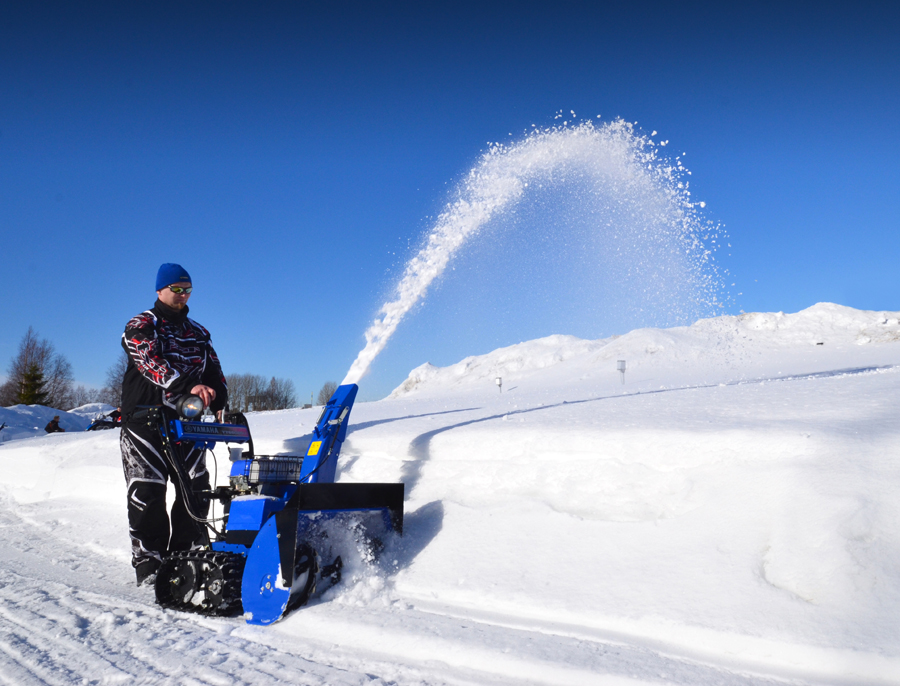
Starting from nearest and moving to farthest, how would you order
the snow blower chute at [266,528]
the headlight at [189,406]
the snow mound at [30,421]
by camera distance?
the snow blower chute at [266,528], the headlight at [189,406], the snow mound at [30,421]

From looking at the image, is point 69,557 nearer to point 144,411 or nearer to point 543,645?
point 144,411

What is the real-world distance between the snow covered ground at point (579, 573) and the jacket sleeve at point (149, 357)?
1.41 metres

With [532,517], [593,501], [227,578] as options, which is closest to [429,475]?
[532,517]

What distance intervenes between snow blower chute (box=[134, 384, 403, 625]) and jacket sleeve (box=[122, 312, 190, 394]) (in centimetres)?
29

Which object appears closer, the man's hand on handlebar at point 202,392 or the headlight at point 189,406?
the headlight at point 189,406

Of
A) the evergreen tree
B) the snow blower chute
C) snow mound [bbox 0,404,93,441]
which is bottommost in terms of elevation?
the snow blower chute

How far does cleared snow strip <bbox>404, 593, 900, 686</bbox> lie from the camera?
248 cm

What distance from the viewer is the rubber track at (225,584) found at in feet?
10.8

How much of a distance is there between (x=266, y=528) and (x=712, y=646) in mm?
2410

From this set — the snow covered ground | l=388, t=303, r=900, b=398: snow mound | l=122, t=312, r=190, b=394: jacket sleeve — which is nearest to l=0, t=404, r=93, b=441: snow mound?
l=388, t=303, r=900, b=398: snow mound

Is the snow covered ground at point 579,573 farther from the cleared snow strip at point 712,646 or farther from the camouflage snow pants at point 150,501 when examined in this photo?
the camouflage snow pants at point 150,501

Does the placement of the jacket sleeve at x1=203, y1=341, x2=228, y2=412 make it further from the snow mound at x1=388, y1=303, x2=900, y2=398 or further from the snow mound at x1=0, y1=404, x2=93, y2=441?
the snow mound at x1=388, y1=303, x2=900, y2=398

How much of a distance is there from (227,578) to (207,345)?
200 cm

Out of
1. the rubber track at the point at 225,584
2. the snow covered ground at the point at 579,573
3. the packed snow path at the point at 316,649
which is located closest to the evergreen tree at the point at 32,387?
the snow covered ground at the point at 579,573
